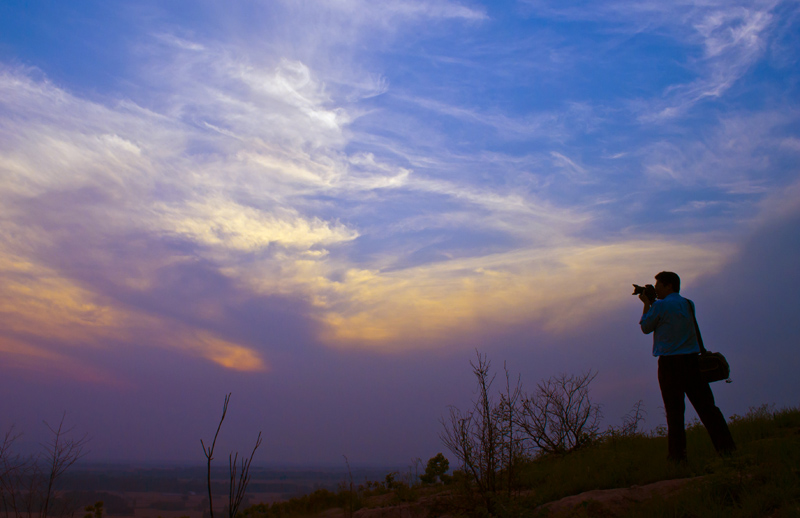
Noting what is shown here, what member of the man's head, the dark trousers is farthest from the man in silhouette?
the man's head

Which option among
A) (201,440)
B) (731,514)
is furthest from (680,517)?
(201,440)

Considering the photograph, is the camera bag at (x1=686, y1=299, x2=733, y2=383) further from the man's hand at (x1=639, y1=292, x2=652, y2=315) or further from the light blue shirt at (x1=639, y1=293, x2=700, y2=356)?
the man's hand at (x1=639, y1=292, x2=652, y2=315)

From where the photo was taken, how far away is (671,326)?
523 centimetres

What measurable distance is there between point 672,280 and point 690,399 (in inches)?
54.6

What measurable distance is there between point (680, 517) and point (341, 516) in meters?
5.91

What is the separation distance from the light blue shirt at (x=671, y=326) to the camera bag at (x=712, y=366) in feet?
0.50

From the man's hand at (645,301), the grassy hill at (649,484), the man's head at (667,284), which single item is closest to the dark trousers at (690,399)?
the grassy hill at (649,484)

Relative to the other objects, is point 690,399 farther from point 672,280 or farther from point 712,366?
point 672,280

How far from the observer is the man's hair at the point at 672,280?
219 inches

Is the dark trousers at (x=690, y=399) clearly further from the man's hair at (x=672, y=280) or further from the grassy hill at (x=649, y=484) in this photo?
the man's hair at (x=672, y=280)

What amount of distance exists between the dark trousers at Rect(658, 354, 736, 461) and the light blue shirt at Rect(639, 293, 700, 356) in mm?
96

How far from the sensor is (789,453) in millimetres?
4930

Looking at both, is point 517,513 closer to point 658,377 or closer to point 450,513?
point 450,513

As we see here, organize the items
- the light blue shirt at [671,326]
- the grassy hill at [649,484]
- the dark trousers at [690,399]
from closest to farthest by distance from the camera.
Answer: the grassy hill at [649,484], the dark trousers at [690,399], the light blue shirt at [671,326]
